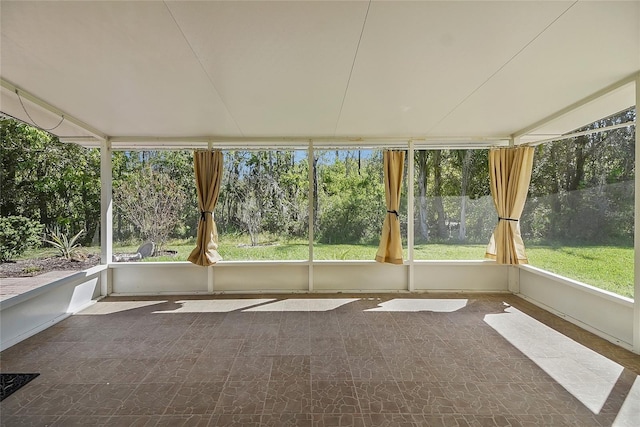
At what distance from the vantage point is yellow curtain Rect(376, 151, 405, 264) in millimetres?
4121

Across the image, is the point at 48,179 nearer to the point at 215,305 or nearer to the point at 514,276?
the point at 215,305

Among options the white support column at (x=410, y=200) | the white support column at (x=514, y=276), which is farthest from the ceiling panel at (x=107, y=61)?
the white support column at (x=514, y=276)

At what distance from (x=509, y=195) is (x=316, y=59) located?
3.47 metres

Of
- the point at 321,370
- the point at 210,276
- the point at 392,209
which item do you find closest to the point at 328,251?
the point at 392,209

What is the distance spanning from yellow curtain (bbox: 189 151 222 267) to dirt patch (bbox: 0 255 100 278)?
144 centimetres

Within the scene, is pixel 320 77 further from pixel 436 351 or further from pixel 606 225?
pixel 606 225

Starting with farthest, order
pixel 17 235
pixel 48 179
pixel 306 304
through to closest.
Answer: pixel 306 304 → pixel 48 179 → pixel 17 235

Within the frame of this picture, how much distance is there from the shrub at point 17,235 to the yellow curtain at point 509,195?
5972mm

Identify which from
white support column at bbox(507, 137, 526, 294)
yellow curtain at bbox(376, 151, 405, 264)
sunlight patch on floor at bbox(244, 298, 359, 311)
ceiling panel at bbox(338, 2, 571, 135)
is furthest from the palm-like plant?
white support column at bbox(507, 137, 526, 294)

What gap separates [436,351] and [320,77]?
2.58 m

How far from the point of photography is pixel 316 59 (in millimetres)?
2008

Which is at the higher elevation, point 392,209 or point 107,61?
point 107,61

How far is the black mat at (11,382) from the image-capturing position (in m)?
1.95

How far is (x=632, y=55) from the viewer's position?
2.06 m
